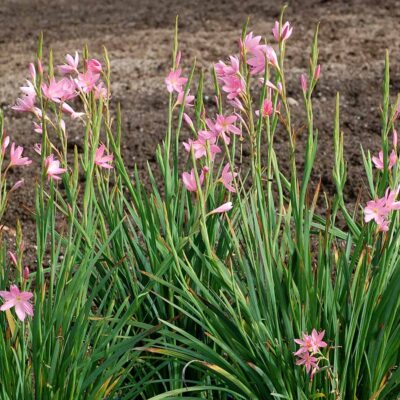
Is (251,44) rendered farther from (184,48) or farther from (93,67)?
(184,48)

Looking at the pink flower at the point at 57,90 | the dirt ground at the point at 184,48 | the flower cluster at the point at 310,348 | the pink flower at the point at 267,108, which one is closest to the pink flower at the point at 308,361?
the flower cluster at the point at 310,348

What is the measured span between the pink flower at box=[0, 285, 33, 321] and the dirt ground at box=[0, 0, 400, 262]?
1.79m

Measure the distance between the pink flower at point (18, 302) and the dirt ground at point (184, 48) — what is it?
1.79m

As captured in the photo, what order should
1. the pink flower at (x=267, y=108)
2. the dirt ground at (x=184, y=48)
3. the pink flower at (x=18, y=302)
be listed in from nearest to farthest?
the pink flower at (x=18, y=302) < the pink flower at (x=267, y=108) < the dirt ground at (x=184, y=48)

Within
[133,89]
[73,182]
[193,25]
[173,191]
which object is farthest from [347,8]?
[73,182]

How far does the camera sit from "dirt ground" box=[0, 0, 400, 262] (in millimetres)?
4766

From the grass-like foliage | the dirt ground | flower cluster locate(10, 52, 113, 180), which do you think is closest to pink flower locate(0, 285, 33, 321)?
the grass-like foliage

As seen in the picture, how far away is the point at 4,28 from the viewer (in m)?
7.25

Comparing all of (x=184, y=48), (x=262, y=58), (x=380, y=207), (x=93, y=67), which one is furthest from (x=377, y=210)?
(x=184, y=48)

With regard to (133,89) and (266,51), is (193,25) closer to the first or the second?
(133,89)

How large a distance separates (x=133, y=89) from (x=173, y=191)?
3091mm

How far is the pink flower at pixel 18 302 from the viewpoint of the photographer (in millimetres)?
2059

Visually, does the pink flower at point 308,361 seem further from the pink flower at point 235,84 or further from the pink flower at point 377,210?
the pink flower at point 235,84

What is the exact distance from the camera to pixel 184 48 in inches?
246
